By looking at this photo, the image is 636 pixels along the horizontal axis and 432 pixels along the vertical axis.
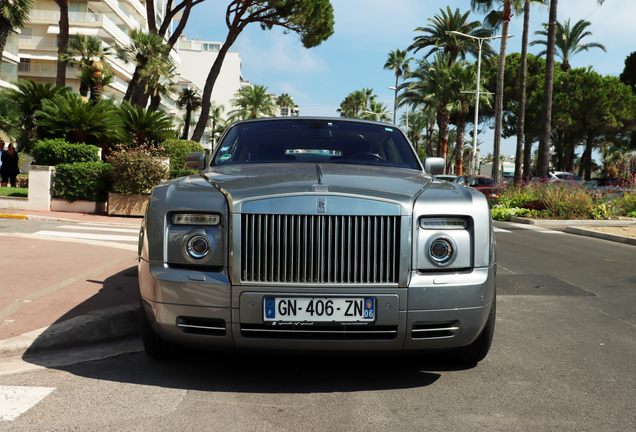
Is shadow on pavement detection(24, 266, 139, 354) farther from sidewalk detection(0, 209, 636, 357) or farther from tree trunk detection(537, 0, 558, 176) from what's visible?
tree trunk detection(537, 0, 558, 176)

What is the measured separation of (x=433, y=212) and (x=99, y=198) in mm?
14161

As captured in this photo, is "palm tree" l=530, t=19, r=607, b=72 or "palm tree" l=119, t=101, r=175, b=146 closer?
"palm tree" l=119, t=101, r=175, b=146

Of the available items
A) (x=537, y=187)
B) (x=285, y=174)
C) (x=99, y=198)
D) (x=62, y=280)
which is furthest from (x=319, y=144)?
(x=537, y=187)

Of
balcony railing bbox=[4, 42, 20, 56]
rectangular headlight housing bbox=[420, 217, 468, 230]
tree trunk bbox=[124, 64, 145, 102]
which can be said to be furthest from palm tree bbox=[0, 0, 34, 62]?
rectangular headlight housing bbox=[420, 217, 468, 230]

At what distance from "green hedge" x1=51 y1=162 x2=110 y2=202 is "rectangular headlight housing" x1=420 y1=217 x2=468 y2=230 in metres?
13.9

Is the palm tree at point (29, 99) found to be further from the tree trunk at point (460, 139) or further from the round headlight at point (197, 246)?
the tree trunk at point (460, 139)

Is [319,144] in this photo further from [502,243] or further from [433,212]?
[502,243]

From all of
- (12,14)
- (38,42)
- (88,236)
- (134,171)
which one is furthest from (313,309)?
(38,42)

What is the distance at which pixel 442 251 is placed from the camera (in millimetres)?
3266

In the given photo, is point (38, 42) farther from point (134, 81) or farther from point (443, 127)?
point (443, 127)

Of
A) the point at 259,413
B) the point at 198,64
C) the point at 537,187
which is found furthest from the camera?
the point at 198,64

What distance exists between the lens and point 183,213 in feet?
10.8

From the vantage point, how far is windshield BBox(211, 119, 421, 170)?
4676 millimetres

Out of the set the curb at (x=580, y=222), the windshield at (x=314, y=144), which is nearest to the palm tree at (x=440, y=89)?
the curb at (x=580, y=222)
